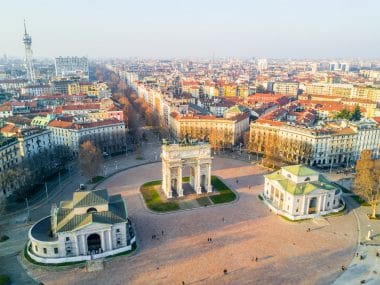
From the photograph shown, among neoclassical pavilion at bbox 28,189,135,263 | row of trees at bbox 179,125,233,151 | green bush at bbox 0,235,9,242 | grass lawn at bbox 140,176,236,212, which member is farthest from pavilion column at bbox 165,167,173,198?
row of trees at bbox 179,125,233,151

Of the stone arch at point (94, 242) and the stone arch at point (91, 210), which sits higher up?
the stone arch at point (91, 210)

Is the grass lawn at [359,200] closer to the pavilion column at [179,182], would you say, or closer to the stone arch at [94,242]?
the pavilion column at [179,182]

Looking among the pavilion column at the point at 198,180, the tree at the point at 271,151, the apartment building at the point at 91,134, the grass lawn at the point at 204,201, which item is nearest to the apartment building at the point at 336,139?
the tree at the point at 271,151

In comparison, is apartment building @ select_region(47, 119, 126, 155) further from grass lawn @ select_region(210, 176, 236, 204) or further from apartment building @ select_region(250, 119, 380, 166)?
apartment building @ select_region(250, 119, 380, 166)

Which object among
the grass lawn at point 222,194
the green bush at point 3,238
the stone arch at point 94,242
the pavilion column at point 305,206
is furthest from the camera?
the grass lawn at point 222,194

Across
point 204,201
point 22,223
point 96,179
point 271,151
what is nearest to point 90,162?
point 96,179

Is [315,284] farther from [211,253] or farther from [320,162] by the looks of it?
[320,162]

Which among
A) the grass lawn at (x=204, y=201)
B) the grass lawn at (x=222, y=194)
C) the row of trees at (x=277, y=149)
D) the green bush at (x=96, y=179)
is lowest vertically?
the green bush at (x=96, y=179)
